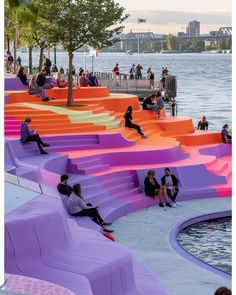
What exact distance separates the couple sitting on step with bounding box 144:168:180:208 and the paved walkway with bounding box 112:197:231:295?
1.04 ft

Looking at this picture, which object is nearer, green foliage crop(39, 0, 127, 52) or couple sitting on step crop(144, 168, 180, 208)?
couple sitting on step crop(144, 168, 180, 208)

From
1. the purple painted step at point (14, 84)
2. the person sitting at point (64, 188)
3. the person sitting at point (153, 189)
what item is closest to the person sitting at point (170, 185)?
the person sitting at point (153, 189)

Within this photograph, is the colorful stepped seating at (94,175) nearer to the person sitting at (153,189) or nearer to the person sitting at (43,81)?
the person sitting at (153,189)

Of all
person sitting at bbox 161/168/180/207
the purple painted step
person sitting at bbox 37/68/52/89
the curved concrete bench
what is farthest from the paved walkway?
the purple painted step

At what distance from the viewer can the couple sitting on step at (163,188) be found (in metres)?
17.7

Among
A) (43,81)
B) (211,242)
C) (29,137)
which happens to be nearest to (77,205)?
(211,242)

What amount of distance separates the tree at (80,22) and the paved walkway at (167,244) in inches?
360

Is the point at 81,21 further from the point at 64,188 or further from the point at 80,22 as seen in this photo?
the point at 64,188

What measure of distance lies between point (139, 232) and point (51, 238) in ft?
15.9

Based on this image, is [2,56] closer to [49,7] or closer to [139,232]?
[139,232]

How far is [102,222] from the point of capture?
1484cm

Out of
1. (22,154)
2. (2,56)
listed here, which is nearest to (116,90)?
Result: (22,154)

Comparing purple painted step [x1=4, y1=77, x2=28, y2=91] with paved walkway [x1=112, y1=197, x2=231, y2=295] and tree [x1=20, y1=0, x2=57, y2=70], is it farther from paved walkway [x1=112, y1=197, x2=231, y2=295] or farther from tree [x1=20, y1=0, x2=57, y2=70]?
paved walkway [x1=112, y1=197, x2=231, y2=295]

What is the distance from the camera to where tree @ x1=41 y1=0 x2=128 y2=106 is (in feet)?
84.4
